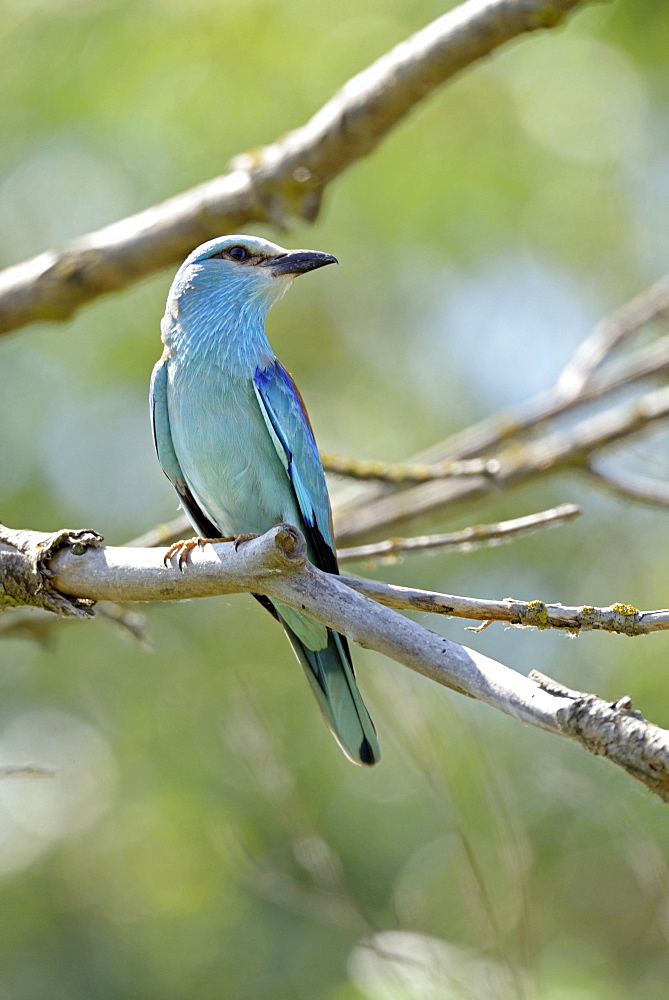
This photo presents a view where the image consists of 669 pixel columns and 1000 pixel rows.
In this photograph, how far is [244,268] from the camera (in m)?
5.08

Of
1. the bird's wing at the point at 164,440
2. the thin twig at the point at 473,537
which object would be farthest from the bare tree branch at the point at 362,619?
the bird's wing at the point at 164,440

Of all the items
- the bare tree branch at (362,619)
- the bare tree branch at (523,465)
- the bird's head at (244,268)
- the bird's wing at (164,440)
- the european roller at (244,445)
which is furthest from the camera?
the bare tree branch at (523,465)

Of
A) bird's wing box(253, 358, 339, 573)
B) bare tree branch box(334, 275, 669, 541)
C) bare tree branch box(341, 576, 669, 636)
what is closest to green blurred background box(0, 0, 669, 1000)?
bare tree branch box(334, 275, 669, 541)

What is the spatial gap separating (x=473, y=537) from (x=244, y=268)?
193 centimetres

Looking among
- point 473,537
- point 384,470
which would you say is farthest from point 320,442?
point 473,537

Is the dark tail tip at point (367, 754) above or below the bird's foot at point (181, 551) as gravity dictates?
below

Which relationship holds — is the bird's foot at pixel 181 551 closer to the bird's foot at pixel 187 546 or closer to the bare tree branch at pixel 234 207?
the bird's foot at pixel 187 546

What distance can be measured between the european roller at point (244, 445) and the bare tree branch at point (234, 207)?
1.08 ft

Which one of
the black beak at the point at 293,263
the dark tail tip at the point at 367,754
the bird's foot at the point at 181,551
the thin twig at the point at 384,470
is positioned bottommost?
the dark tail tip at the point at 367,754

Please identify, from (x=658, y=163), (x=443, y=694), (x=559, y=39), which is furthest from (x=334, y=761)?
(x=559, y=39)

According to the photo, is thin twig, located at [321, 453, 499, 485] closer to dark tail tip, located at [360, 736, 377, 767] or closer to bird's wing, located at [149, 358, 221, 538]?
bird's wing, located at [149, 358, 221, 538]

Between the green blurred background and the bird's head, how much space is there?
10.9 feet

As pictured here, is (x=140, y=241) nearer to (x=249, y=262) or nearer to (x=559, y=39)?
(x=249, y=262)

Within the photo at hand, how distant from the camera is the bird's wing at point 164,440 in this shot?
189 inches
